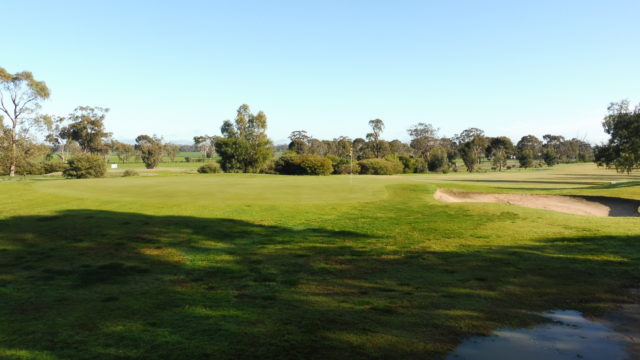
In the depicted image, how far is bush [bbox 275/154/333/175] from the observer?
72.4 meters

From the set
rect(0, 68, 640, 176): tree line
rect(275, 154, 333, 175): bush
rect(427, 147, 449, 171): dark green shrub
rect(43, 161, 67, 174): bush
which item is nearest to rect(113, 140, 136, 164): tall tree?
rect(0, 68, 640, 176): tree line

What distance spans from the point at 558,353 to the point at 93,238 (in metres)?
13.8

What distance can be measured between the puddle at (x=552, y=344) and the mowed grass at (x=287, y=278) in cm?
28

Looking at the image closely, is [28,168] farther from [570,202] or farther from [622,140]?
[622,140]

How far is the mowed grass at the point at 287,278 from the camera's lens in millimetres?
5582

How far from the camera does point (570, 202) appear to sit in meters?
26.3

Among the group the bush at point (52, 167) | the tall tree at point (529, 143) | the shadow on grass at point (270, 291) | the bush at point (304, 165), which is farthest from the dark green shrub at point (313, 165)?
the tall tree at point (529, 143)

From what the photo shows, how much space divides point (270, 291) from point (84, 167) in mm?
55345

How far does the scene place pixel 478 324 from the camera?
20.4 feet

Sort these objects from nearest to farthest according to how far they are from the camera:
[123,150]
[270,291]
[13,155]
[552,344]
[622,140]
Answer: [552,344]
[270,291]
[622,140]
[13,155]
[123,150]

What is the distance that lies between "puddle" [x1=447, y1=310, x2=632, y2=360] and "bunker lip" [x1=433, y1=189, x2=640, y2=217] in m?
20.5

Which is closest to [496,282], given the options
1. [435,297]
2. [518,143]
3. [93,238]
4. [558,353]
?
[435,297]

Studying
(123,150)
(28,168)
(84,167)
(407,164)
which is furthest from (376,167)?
(123,150)

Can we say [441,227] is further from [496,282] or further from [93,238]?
[93,238]
